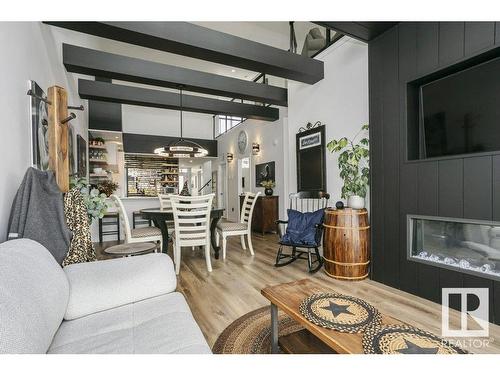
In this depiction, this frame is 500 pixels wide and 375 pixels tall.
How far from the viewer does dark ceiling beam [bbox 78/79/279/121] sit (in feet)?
13.7

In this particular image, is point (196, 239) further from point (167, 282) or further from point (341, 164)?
point (341, 164)

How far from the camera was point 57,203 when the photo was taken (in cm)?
166

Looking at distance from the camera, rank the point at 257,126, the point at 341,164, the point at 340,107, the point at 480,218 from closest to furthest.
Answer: the point at 480,218 → the point at 341,164 → the point at 340,107 → the point at 257,126

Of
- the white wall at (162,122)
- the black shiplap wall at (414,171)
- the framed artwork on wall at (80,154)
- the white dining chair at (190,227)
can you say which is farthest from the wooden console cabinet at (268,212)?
the white wall at (162,122)

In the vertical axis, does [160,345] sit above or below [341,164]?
below

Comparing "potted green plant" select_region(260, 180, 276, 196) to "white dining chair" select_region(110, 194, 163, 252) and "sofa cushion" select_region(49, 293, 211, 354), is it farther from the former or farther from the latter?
"sofa cushion" select_region(49, 293, 211, 354)

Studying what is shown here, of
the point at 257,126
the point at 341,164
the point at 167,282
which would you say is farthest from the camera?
the point at 257,126

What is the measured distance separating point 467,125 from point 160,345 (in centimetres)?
266

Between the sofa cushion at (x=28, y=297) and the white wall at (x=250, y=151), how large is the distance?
4471 millimetres

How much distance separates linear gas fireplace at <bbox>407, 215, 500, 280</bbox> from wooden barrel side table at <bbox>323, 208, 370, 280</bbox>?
457 millimetres

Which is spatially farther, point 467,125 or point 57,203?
point 467,125

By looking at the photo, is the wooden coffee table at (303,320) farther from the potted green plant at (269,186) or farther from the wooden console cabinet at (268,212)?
the potted green plant at (269,186)

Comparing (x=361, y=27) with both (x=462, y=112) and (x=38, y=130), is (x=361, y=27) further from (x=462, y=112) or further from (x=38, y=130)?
(x=38, y=130)
